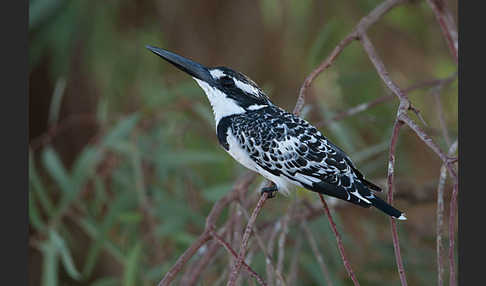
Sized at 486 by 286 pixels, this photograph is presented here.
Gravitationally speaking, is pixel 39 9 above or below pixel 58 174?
above

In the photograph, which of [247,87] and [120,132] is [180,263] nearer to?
[247,87]

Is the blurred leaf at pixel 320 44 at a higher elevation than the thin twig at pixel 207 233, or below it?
higher

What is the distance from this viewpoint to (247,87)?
96 cm

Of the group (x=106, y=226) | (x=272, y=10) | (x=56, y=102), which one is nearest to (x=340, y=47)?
(x=106, y=226)

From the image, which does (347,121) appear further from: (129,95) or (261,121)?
(261,121)

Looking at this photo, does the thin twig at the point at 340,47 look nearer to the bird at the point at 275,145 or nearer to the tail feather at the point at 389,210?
the bird at the point at 275,145

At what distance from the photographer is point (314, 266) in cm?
179

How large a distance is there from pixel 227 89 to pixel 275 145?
127 millimetres

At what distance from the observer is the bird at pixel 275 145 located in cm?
87

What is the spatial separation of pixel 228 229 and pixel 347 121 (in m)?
1.16

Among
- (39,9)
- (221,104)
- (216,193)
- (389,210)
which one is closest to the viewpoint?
(389,210)

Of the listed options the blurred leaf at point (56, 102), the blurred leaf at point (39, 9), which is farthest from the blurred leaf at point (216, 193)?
the blurred leaf at point (39, 9)

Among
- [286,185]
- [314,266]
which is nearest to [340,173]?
[286,185]

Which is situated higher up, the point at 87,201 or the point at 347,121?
the point at 347,121
